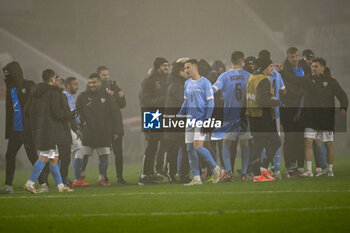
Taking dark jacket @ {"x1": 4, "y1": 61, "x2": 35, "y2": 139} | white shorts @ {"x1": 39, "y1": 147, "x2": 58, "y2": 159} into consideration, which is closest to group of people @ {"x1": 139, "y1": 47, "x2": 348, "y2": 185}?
white shorts @ {"x1": 39, "y1": 147, "x2": 58, "y2": 159}

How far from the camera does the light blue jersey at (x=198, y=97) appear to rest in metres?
9.90

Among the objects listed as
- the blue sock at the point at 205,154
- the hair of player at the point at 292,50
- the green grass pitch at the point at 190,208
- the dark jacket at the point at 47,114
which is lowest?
the green grass pitch at the point at 190,208

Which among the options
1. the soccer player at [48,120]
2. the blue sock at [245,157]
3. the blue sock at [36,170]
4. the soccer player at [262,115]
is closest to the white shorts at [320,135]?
the soccer player at [262,115]

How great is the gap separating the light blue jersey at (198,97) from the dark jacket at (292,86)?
1389mm

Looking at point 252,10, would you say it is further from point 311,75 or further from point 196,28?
point 311,75

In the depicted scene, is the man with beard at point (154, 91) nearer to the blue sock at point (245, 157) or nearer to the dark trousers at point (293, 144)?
the blue sock at point (245, 157)

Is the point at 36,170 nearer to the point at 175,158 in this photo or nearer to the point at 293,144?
the point at 175,158

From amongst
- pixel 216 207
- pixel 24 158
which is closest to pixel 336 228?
pixel 216 207

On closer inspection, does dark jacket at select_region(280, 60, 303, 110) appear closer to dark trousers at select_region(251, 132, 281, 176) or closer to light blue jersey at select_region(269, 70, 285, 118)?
light blue jersey at select_region(269, 70, 285, 118)

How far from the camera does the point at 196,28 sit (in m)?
15.1

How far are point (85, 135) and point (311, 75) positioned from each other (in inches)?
130

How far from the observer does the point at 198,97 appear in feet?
32.6

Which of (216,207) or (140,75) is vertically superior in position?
(140,75)

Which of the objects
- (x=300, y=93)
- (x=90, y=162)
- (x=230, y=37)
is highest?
(x=230, y=37)
